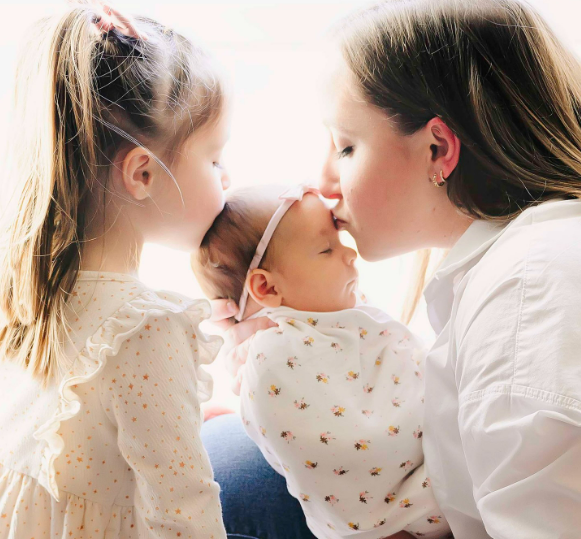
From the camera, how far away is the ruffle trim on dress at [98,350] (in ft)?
3.21

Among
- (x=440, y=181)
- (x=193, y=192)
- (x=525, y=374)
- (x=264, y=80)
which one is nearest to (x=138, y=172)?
(x=193, y=192)

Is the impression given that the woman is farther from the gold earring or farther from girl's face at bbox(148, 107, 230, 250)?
girl's face at bbox(148, 107, 230, 250)

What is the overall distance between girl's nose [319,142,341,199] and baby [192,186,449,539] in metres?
0.04

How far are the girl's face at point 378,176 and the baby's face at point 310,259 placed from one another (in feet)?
0.17

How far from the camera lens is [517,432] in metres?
0.89

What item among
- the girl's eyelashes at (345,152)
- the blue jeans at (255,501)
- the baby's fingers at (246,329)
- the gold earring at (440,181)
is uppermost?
the girl's eyelashes at (345,152)

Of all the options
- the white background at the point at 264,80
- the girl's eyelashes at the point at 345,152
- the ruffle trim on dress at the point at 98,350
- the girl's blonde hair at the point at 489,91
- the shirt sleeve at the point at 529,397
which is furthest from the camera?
the white background at the point at 264,80

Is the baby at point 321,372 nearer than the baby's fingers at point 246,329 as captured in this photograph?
Yes

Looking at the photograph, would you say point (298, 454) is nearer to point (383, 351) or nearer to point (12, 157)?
point (383, 351)

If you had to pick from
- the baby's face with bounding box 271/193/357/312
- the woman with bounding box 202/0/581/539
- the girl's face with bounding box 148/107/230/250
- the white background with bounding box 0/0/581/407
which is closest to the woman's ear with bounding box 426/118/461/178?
the woman with bounding box 202/0/581/539

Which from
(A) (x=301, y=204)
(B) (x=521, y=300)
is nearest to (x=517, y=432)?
(B) (x=521, y=300)

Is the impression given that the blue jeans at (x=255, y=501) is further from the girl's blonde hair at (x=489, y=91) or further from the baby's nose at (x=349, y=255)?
the girl's blonde hair at (x=489, y=91)

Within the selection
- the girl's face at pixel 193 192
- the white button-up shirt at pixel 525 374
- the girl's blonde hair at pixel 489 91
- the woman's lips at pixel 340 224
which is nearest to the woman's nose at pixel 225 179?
the girl's face at pixel 193 192

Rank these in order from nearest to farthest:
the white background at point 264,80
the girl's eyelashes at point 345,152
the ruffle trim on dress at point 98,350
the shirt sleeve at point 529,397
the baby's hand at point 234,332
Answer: the shirt sleeve at point 529,397 → the ruffle trim on dress at point 98,350 → the girl's eyelashes at point 345,152 → the baby's hand at point 234,332 → the white background at point 264,80
